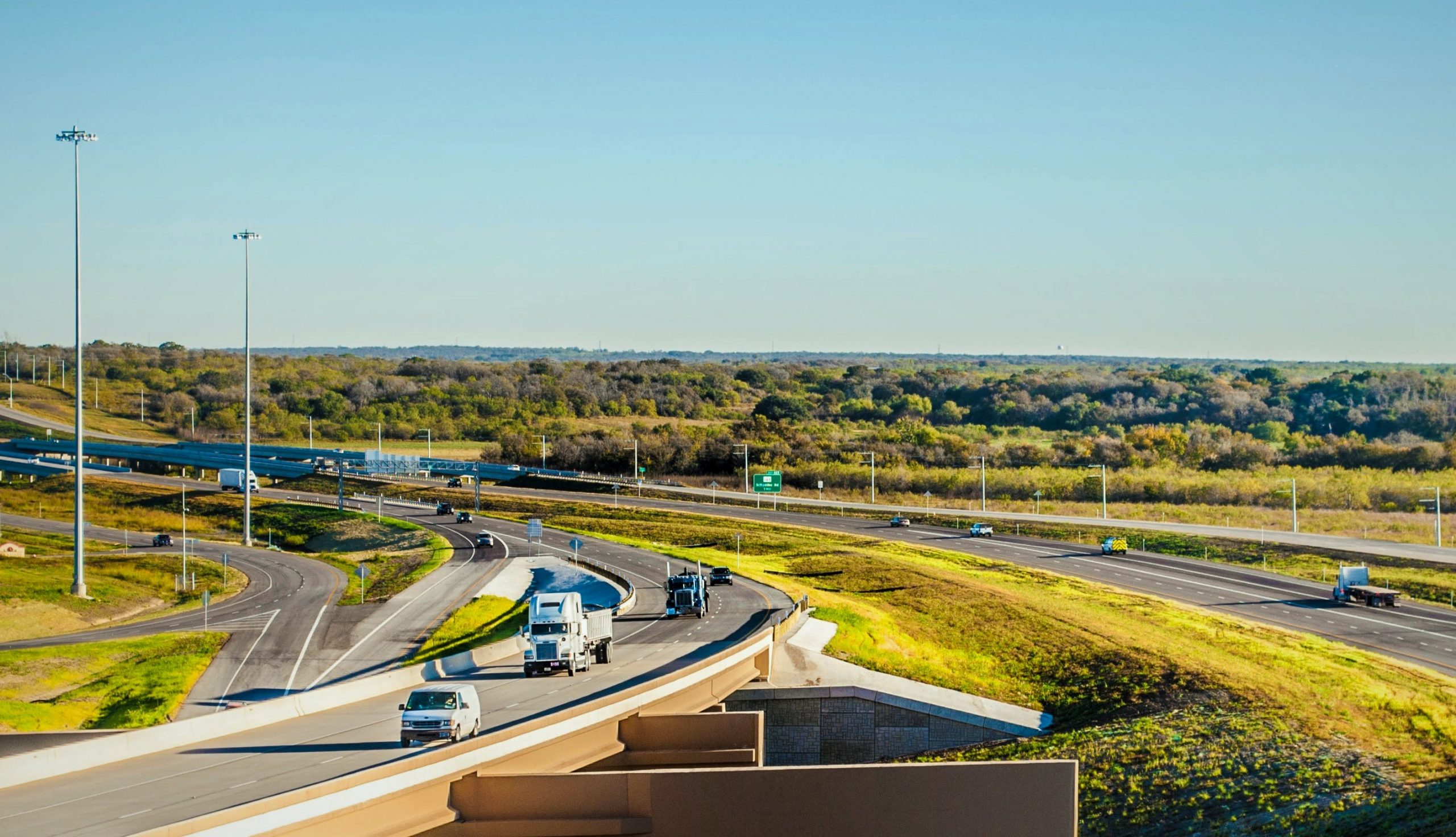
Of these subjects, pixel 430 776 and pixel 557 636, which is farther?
pixel 557 636

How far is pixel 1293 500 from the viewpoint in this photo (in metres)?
119

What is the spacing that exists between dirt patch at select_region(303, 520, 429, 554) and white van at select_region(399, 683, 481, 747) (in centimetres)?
6237

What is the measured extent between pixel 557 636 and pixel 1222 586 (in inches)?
2095

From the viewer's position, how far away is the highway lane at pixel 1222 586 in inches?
2554

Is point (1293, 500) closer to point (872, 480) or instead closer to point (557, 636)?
point (872, 480)

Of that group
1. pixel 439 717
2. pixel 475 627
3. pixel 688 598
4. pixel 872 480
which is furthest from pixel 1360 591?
pixel 872 480

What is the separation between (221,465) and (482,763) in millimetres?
124637

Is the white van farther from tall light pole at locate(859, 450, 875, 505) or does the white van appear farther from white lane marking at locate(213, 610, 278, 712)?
tall light pole at locate(859, 450, 875, 505)

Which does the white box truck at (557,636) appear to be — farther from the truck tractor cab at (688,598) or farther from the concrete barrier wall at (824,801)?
the truck tractor cab at (688,598)

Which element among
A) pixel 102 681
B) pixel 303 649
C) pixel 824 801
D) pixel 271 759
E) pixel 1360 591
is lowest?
pixel 102 681

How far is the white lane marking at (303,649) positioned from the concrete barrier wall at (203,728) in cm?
911

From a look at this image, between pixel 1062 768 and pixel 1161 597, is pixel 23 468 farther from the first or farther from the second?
pixel 1062 768

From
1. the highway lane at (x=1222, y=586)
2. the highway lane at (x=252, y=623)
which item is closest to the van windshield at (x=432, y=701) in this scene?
the highway lane at (x=252, y=623)

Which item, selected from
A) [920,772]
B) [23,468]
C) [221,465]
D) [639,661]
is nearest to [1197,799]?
[920,772]
